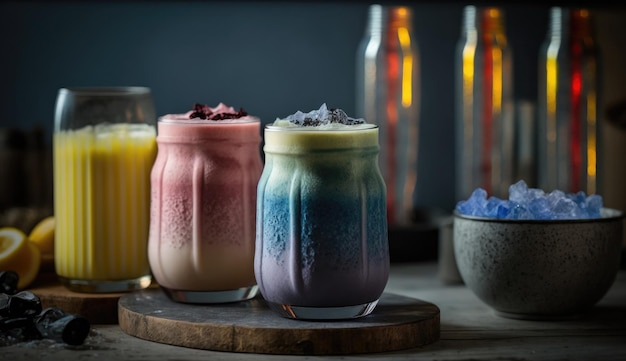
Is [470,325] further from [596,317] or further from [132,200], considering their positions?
[132,200]

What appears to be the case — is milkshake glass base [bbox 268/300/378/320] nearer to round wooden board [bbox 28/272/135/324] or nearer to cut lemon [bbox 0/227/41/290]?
round wooden board [bbox 28/272/135/324]

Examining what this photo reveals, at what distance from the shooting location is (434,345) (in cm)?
117

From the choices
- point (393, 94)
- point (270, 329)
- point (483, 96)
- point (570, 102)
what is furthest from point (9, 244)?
point (570, 102)

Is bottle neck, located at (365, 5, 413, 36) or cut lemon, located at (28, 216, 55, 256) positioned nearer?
cut lemon, located at (28, 216, 55, 256)

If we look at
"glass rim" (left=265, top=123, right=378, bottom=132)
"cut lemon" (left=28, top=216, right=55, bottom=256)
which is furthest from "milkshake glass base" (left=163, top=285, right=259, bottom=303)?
"cut lemon" (left=28, top=216, right=55, bottom=256)

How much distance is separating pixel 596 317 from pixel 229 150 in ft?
1.72

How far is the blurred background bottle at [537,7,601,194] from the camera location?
6.40ft

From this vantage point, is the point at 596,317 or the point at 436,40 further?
the point at 436,40

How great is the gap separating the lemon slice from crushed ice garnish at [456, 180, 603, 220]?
0.60 metres

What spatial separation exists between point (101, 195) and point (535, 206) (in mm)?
554

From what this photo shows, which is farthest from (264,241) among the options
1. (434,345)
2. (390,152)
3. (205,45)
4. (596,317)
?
(205,45)

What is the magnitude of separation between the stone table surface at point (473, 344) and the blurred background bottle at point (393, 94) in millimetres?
596

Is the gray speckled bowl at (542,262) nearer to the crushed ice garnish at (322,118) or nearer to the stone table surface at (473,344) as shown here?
the stone table surface at (473,344)

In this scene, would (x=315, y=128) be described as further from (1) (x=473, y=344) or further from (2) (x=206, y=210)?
(1) (x=473, y=344)
